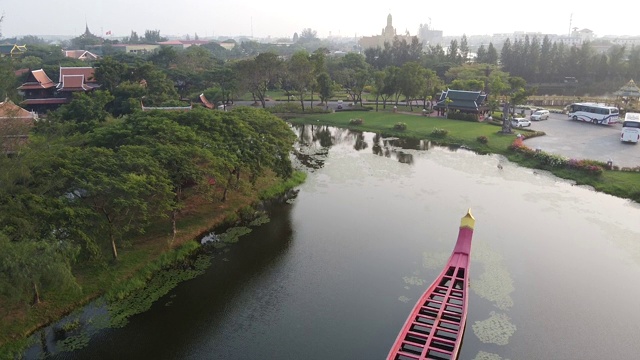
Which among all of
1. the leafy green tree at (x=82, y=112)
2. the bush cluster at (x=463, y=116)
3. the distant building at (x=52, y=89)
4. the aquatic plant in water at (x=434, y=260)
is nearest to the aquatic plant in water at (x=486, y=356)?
the aquatic plant in water at (x=434, y=260)

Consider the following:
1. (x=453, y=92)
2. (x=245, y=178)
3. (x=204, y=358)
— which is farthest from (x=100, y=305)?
(x=453, y=92)

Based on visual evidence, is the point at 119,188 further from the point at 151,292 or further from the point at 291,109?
the point at 291,109

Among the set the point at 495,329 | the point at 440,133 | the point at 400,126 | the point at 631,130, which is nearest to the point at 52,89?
the point at 400,126

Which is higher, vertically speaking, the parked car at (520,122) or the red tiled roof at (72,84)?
the red tiled roof at (72,84)

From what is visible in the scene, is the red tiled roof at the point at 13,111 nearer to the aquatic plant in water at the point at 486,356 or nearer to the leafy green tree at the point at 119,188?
the leafy green tree at the point at 119,188

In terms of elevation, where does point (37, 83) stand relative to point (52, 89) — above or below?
above

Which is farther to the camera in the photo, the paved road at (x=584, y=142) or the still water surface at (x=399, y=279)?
the paved road at (x=584, y=142)

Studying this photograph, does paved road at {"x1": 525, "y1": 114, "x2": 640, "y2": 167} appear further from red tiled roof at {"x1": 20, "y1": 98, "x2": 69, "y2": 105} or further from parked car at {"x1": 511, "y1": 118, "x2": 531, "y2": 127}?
red tiled roof at {"x1": 20, "y1": 98, "x2": 69, "y2": 105}
